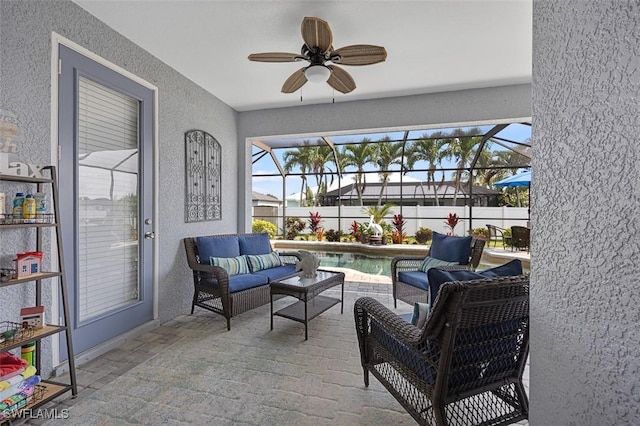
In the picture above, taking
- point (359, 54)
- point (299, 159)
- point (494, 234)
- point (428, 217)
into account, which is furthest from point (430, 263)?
point (299, 159)

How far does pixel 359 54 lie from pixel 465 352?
2297mm

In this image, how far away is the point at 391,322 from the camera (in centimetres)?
182

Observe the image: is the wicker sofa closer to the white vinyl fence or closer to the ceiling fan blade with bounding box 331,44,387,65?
the ceiling fan blade with bounding box 331,44,387,65

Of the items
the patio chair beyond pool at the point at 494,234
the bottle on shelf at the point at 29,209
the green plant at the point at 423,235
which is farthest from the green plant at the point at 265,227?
the bottle on shelf at the point at 29,209

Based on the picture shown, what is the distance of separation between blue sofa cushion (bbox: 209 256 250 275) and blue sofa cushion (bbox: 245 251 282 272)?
0.27 ft

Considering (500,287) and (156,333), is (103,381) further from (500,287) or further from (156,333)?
(500,287)

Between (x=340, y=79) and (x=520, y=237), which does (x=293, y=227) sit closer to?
(x=520, y=237)

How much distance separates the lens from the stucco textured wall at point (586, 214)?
0.75 metres

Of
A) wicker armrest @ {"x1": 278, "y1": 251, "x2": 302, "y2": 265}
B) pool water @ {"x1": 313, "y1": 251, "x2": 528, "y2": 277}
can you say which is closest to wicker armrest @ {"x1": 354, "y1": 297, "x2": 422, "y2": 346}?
wicker armrest @ {"x1": 278, "y1": 251, "x2": 302, "y2": 265}

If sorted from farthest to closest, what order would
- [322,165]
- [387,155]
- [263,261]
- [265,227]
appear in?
[322,165], [387,155], [265,227], [263,261]

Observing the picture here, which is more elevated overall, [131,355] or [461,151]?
[461,151]

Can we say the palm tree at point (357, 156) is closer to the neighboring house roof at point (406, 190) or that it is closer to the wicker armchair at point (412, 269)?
the neighboring house roof at point (406, 190)

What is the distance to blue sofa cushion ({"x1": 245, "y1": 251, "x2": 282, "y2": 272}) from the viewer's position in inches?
159

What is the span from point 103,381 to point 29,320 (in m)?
0.67
